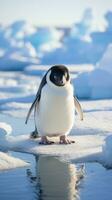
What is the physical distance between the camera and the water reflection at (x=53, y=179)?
312 centimetres

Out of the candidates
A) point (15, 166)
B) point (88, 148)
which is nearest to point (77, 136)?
point (88, 148)

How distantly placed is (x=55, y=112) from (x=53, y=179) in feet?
4.99

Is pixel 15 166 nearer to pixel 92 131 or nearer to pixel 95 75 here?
pixel 92 131

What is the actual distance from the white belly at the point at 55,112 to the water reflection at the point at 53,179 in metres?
0.74

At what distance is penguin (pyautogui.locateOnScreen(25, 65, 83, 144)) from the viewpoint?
4902mm

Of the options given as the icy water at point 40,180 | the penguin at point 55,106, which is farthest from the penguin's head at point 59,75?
the icy water at point 40,180

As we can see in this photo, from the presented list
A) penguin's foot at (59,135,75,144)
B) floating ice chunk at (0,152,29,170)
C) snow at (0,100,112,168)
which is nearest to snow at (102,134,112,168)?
snow at (0,100,112,168)

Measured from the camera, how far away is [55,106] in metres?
5.00

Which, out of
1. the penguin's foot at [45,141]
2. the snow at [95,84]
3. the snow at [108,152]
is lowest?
the snow at [95,84]

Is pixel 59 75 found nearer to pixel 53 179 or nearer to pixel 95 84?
pixel 53 179

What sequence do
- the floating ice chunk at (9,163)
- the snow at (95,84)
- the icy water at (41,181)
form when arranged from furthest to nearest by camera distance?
the snow at (95,84), the floating ice chunk at (9,163), the icy water at (41,181)

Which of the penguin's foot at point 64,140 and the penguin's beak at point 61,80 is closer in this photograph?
the penguin's beak at point 61,80

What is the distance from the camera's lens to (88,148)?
15.3 ft

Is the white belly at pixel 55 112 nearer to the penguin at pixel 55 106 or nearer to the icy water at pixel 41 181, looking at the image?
the penguin at pixel 55 106
